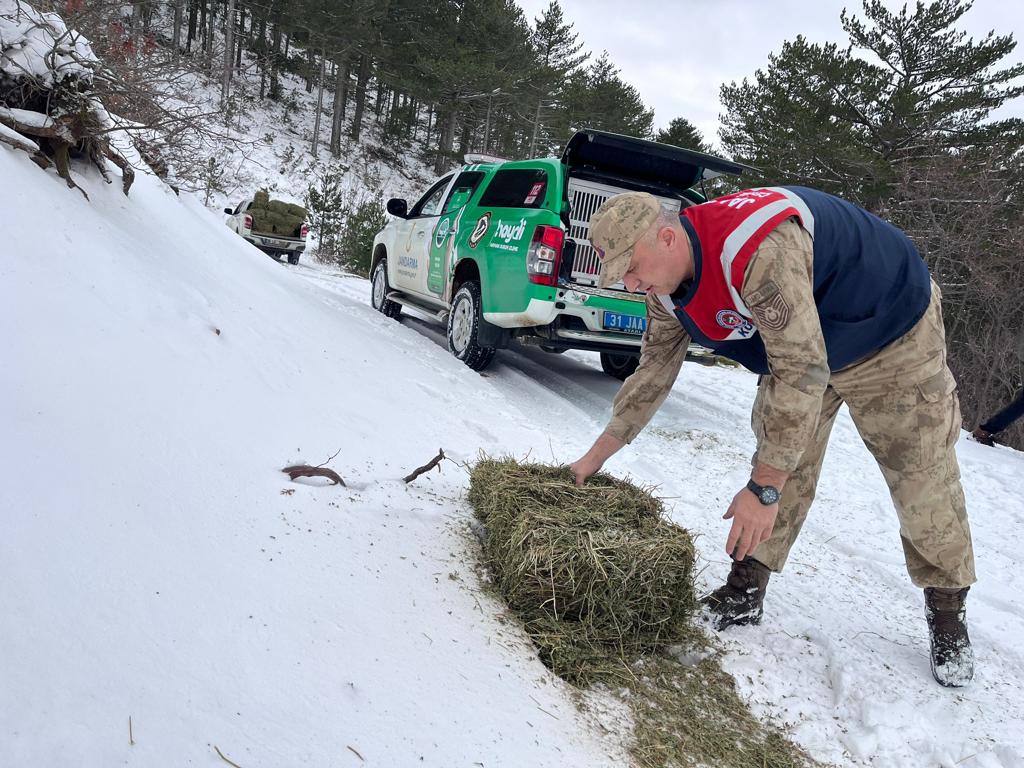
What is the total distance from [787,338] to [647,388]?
0.77 m

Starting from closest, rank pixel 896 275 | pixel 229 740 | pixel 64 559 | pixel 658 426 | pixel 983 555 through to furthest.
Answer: pixel 229 740 < pixel 64 559 < pixel 896 275 < pixel 983 555 < pixel 658 426

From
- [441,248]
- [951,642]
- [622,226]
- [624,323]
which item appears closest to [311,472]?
[622,226]

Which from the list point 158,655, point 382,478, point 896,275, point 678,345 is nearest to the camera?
point 158,655

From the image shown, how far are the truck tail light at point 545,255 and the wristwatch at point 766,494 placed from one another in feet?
11.5

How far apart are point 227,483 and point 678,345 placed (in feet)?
5.72

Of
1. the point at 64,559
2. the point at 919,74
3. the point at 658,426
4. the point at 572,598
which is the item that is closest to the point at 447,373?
the point at 658,426

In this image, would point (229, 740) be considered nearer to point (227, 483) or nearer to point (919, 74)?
point (227, 483)

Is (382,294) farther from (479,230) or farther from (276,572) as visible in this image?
(276,572)

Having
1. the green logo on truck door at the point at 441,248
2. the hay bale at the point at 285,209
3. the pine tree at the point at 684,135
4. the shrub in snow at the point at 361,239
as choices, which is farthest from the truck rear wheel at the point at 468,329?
the pine tree at the point at 684,135

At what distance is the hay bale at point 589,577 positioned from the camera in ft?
6.98

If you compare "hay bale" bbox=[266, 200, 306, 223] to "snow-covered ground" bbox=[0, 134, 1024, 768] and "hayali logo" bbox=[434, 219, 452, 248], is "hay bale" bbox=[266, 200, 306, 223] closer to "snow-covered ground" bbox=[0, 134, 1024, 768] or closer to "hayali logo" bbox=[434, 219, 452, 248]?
"hayali logo" bbox=[434, 219, 452, 248]

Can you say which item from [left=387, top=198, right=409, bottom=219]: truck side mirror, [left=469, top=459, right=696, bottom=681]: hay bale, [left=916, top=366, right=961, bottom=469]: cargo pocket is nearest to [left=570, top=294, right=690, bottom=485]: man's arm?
[left=469, top=459, right=696, bottom=681]: hay bale

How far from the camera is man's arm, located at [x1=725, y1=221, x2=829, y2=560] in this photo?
1837 mm

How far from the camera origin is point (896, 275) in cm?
224
